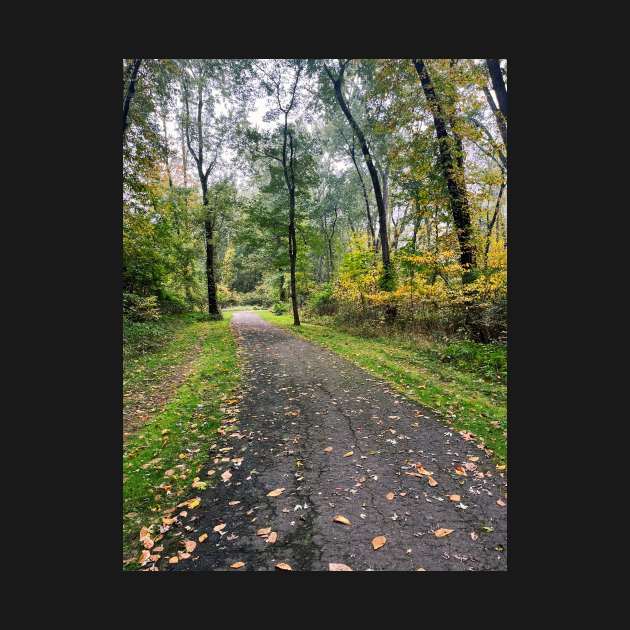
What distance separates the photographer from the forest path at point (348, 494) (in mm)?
2457

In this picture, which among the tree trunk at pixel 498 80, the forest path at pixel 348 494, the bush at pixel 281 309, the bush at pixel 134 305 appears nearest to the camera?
the forest path at pixel 348 494

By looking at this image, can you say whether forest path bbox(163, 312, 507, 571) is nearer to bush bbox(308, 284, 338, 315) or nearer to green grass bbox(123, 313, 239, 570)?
green grass bbox(123, 313, 239, 570)

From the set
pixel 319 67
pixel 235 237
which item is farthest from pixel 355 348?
pixel 235 237

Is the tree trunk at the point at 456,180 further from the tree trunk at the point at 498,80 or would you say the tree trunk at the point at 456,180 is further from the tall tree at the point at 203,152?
the tall tree at the point at 203,152

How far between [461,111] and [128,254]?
33.5 ft

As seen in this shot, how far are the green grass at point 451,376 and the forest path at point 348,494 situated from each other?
42 cm

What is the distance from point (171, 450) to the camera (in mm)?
4156

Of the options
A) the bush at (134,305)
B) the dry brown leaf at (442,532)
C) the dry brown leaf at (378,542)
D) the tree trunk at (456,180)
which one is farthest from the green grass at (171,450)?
the tree trunk at (456,180)

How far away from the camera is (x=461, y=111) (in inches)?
345

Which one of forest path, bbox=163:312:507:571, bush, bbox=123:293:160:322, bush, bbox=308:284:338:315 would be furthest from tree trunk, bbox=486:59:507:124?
bush, bbox=308:284:338:315

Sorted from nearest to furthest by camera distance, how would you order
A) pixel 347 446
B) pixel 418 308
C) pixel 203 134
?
1. pixel 347 446
2. pixel 418 308
3. pixel 203 134

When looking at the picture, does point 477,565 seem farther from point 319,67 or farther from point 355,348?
point 319,67

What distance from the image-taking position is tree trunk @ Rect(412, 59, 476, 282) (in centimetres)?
852

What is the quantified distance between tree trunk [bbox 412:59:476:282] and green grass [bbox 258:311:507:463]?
2.26 m
